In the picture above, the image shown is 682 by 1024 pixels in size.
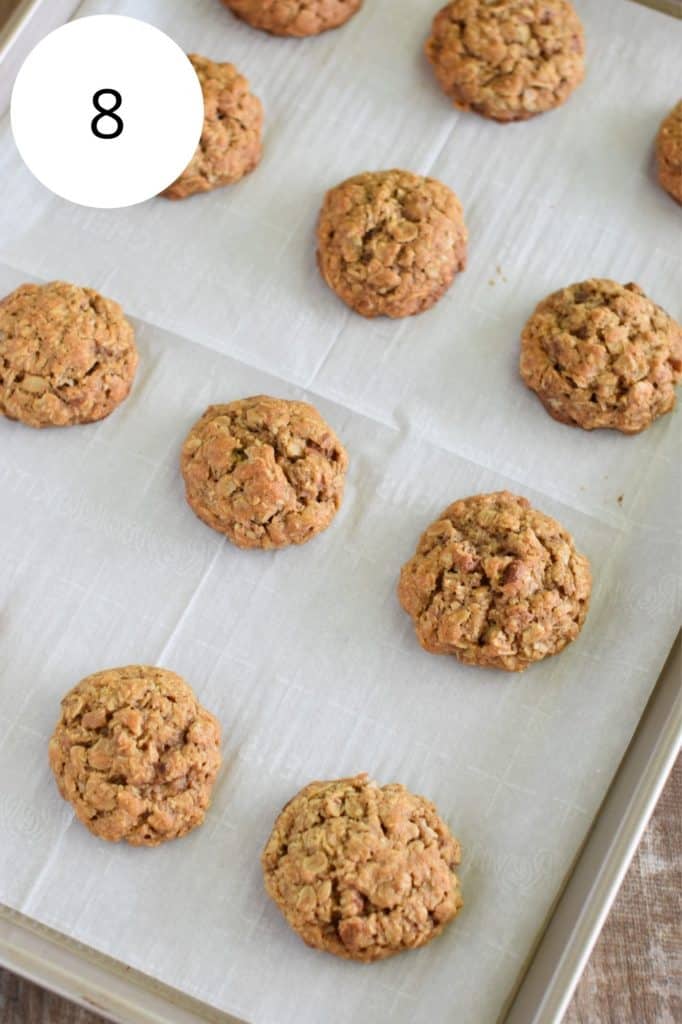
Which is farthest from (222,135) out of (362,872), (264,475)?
(362,872)

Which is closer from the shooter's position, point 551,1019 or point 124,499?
point 551,1019

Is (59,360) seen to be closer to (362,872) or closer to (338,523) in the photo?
(338,523)

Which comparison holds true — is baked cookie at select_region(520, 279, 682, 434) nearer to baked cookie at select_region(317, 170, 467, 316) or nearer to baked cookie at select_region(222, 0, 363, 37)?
baked cookie at select_region(317, 170, 467, 316)

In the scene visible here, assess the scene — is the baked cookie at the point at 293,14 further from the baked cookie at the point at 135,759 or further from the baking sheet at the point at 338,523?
the baked cookie at the point at 135,759

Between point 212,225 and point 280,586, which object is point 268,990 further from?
point 212,225

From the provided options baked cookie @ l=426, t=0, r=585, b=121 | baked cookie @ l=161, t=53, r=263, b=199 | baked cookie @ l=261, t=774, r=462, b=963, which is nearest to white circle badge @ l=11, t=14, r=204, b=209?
baked cookie @ l=161, t=53, r=263, b=199

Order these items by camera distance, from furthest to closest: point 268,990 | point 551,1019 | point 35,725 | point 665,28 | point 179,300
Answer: point 665,28
point 179,300
point 35,725
point 268,990
point 551,1019

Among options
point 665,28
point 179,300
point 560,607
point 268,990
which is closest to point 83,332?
point 179,300
